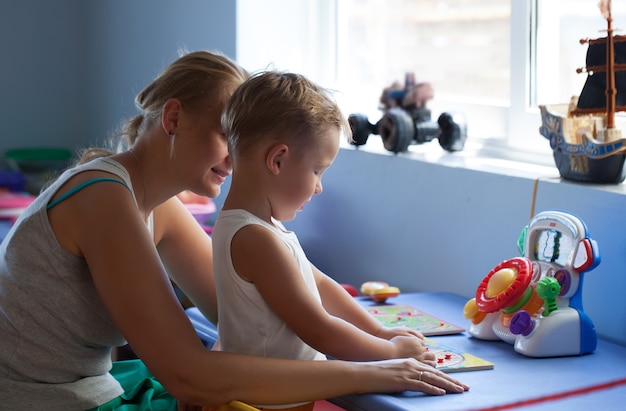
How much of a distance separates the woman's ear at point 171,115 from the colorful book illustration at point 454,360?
50 cm

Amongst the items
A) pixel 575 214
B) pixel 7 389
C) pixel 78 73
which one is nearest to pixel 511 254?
pixel 575 214

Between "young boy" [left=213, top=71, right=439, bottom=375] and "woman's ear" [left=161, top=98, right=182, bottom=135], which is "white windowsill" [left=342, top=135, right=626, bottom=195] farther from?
"woman's ear" [left=161, top=98, right=182, bottom=135]

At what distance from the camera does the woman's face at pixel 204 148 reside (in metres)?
1.35

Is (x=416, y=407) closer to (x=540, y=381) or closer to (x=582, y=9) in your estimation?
(x=540, y=381)

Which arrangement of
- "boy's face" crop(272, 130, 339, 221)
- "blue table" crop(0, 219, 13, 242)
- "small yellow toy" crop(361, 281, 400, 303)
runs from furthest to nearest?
"blue table" crop(0, 219, 13, 242) → "small yellow toy" crop(361, 281, 400, 303) → "boy's face" crop(272, 130, 339, 221)

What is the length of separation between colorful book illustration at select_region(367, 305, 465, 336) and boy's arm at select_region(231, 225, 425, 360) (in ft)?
0.84

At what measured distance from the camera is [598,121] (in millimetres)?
1574

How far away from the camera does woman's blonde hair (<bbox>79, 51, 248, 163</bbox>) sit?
1350 mm

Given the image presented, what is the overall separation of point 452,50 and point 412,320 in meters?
0.89

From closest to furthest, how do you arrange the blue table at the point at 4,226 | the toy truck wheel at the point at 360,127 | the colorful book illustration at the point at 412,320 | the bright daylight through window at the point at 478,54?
the colorful book illustration at the point at 412,320, the bright daylight through window at the point at 478,54, the toy truck wheel at the point at 360,127, the blue table at the point at 4,226

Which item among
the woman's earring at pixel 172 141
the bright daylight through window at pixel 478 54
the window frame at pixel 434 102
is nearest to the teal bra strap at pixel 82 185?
the woman's earring at pixel 172 141

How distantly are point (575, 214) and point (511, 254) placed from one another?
17cm

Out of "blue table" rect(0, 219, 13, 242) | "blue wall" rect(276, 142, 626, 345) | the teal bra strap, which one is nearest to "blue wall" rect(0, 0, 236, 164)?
"blue table" rect(0, 219, 13, 242)

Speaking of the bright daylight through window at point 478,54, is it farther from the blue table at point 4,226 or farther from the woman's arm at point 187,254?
the blue table at point 4,226
